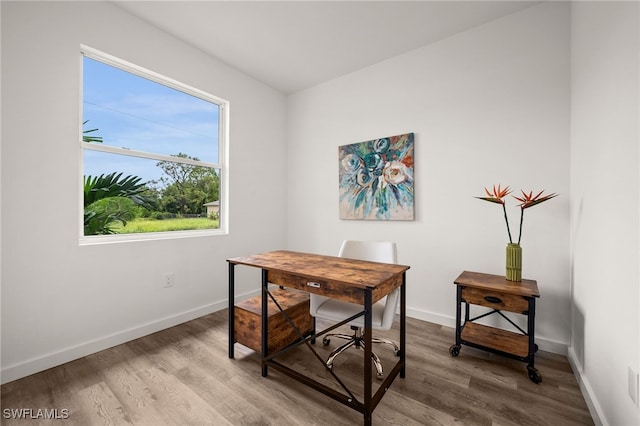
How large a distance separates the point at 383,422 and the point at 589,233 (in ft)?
5.36

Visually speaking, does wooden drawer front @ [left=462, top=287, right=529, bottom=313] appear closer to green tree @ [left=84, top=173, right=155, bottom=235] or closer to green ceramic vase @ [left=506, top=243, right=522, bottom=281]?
green ceramic vase @ [left=506, top=243, right=522, bottom=281]

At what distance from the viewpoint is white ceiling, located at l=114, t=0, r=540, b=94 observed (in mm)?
2188

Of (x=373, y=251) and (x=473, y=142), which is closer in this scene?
(x=373, y=251)

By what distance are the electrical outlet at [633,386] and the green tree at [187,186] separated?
3263 millimetres

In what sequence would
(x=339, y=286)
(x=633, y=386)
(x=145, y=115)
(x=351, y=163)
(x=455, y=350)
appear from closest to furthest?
(x=633, y=386) < (x=339, y=286) < (x=455, y=350) < (x=145, y=115) < (x=351, y=163)

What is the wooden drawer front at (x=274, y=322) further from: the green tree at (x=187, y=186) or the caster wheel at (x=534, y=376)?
the caster wheel at (x=534, y=376)

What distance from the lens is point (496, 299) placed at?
6.20 ft

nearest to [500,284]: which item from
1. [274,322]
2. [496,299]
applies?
[496,299]

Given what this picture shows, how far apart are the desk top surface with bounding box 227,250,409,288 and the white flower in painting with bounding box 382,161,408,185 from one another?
1235 mm

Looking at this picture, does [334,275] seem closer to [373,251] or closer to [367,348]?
[367,348]

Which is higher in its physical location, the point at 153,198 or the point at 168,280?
the point at 153,198

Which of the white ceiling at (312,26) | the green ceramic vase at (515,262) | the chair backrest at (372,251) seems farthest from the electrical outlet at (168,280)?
the green ceramic vase at (515,262)

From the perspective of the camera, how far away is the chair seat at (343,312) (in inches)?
67.3

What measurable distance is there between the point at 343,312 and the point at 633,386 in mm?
1301
